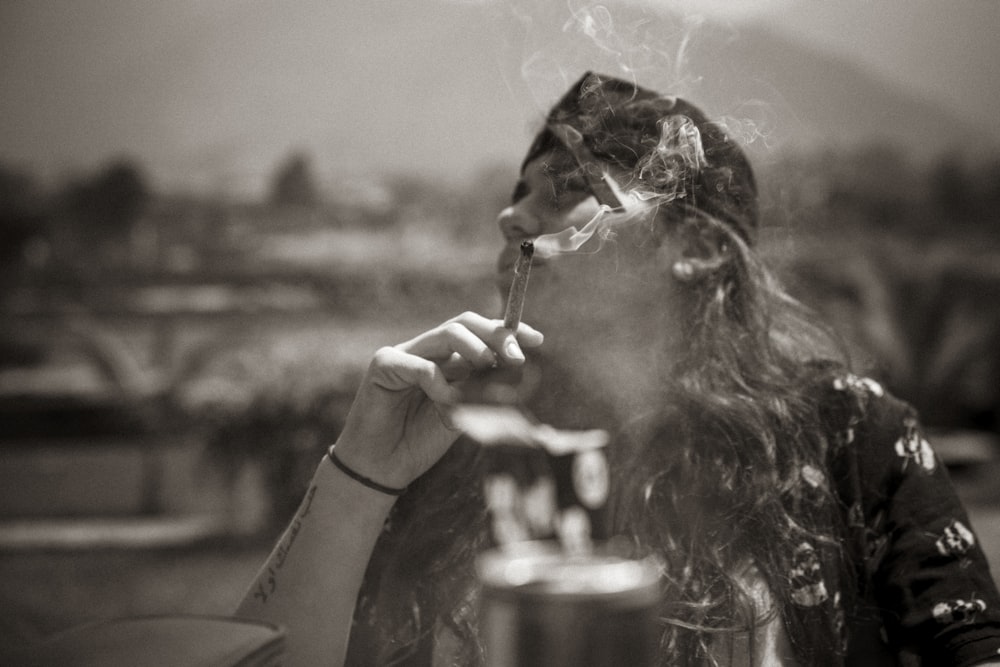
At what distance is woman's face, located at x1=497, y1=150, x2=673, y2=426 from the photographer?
38.3 inches

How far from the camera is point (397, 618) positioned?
918 millimetres

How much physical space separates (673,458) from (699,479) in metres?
0.04

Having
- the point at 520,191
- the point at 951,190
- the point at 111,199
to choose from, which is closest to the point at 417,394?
the point at 520,191

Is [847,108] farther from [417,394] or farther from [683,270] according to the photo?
[417,394]

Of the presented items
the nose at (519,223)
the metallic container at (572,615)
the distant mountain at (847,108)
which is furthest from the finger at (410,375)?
the distant mountain at (847,108)

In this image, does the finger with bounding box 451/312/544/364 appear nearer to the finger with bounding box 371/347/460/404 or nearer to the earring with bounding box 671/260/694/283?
the finger with bounding box 371/347/460/404

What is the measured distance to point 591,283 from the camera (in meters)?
1.01

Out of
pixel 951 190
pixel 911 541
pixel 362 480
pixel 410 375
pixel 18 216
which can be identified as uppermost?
pixel 18 216

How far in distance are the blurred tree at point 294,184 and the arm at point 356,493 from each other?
2.86m

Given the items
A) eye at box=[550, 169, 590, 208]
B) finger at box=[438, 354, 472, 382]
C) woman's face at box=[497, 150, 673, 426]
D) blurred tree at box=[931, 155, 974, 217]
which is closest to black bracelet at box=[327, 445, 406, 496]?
finger at box=[438, 354, 472, 382]

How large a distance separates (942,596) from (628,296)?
1.57ft

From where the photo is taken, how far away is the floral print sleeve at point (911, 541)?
843 millimetres

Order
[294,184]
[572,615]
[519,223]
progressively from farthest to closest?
[294,184]
[519,223]
[572,615]

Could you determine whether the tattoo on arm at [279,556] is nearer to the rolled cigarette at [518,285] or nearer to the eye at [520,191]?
the rolled cigarette at [518,285]
